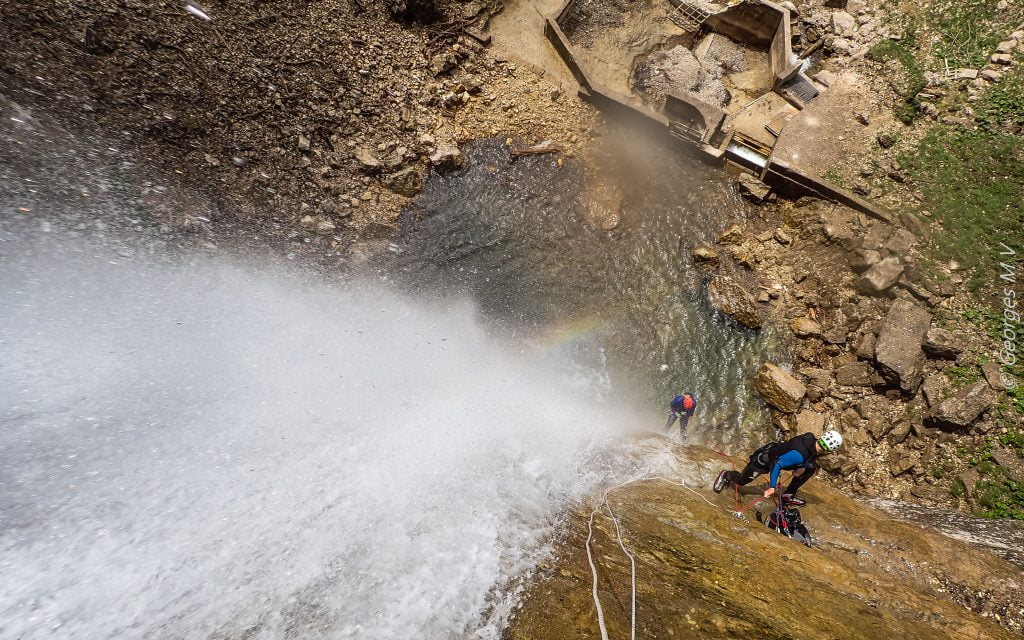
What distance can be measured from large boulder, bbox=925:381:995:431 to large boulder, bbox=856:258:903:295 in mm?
2621

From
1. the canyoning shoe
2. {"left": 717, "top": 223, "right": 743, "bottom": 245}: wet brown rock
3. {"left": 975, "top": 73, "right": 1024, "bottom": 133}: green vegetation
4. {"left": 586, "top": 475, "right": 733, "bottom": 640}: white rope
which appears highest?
{"left": 975, "top": 73, "right": 1024, "bottom": 133}: green vegetation

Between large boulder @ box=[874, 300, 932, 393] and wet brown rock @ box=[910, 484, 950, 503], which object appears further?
large boulder @ box=[874, 300, 932, 393]

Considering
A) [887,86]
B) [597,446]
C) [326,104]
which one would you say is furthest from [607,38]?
[597,446]

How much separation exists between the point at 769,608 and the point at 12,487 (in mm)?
9089

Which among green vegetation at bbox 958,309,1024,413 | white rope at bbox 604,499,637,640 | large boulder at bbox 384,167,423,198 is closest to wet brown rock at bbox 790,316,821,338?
green vegetation at bbox 958,309,1024,413

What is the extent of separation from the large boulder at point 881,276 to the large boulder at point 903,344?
0.47 m

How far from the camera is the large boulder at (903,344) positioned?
879 cm

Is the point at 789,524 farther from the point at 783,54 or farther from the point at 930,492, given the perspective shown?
the point at 783,54

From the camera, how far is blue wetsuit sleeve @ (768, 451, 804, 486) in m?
6.54

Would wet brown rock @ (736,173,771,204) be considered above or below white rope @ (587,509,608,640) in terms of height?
above

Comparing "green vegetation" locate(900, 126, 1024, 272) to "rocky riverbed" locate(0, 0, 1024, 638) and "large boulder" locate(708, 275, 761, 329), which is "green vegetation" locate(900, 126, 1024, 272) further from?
"large boulder" locate(708, 275, 761, 329)

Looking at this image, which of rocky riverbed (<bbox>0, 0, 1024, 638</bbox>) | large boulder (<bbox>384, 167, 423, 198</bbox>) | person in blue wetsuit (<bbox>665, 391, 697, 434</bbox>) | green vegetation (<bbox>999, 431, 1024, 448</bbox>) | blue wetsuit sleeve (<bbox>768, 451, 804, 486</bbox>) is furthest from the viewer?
large boulder (<bbox>384, 167, 423, 198</bbox>)

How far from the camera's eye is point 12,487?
521 centimetres

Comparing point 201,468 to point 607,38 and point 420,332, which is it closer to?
point 420,332
